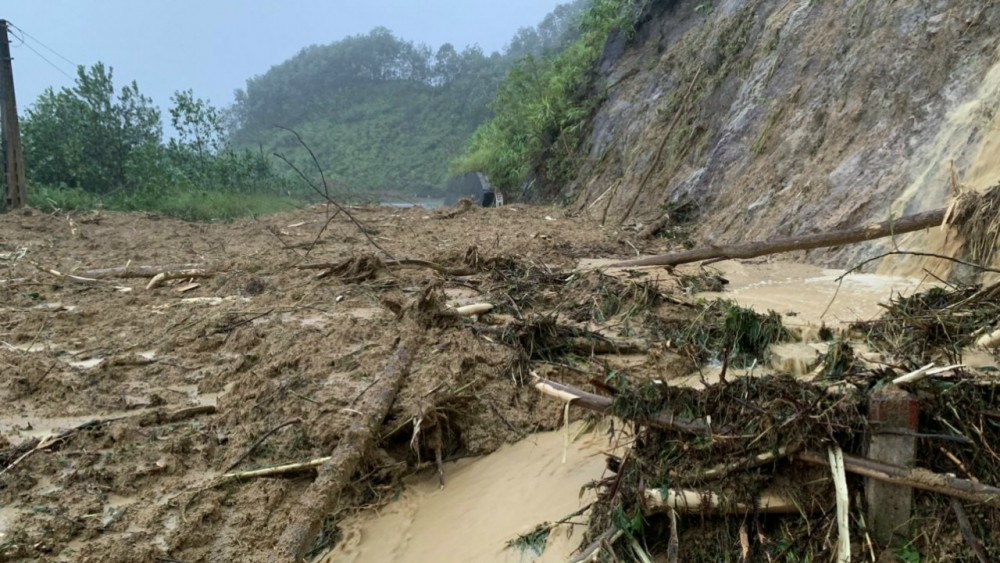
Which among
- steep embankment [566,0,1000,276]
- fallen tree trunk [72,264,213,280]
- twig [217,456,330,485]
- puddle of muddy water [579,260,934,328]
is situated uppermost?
steep embankment [566,0,1000,276]

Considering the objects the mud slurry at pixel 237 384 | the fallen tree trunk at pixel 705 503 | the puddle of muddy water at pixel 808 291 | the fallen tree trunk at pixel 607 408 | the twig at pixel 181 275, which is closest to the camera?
the fallen tree trunk at pixel 705 503

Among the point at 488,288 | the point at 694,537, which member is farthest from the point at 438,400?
the point at 488,288

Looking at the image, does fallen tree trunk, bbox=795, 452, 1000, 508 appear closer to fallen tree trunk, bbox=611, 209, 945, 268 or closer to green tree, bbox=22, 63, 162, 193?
fallen tree trunk, bbox=611, 209, 945, 268

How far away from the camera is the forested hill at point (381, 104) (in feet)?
164

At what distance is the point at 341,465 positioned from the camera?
3645 millimetres

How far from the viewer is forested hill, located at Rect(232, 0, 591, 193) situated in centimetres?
5012

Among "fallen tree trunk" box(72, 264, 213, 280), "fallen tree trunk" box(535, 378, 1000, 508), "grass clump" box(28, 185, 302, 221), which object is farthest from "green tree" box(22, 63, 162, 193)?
"fallen tree trunk" box(535, 378, 1000, 508)

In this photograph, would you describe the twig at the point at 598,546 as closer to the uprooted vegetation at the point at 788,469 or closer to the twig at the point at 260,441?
the uprooted vegetation at the point at 788,469

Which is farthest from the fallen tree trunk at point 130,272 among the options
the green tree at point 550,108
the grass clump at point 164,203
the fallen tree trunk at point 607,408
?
the green tree at point 550,108

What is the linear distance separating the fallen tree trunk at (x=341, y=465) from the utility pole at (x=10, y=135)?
14.4 metres

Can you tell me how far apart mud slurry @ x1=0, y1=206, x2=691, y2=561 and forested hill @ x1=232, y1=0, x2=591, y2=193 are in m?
38.0

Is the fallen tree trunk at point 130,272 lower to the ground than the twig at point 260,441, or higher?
higher

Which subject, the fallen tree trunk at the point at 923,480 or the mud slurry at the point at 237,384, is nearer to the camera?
the fallen tree trunk at the point at 923,480

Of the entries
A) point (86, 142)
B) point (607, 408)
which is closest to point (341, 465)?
point (607, 408)
